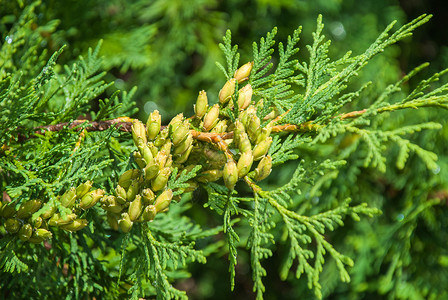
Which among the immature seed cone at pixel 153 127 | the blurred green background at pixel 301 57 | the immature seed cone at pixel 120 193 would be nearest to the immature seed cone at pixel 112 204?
the immature seed cone at pixel 120 193

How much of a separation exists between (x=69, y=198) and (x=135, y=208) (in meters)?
0.10

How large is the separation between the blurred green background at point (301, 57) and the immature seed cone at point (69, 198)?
669mm

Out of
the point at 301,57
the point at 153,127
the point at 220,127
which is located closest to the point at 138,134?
the point at 153,127

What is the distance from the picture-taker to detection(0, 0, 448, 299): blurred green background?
1420 mm

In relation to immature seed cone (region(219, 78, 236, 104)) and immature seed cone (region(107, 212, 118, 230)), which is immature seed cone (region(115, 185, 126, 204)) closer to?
immature seed cone (region(107, 212, 118, 230))

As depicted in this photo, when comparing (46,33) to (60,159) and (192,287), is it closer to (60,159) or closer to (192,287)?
(60,159)

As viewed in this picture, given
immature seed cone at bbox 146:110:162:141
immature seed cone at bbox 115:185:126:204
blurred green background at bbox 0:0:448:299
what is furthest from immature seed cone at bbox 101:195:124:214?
blurred green background at bbox 0:0:448:299

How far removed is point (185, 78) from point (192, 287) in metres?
1.09

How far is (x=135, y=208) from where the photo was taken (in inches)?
26.8

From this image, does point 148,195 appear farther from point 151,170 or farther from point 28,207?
point 28,207

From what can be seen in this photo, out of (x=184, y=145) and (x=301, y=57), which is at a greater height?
(x=184, y=145)

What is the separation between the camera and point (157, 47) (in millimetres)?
1822

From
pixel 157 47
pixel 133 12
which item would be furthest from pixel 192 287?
pixel 133 12

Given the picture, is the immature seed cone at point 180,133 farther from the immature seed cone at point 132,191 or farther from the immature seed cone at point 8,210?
the immature seed cone at point 8,210
